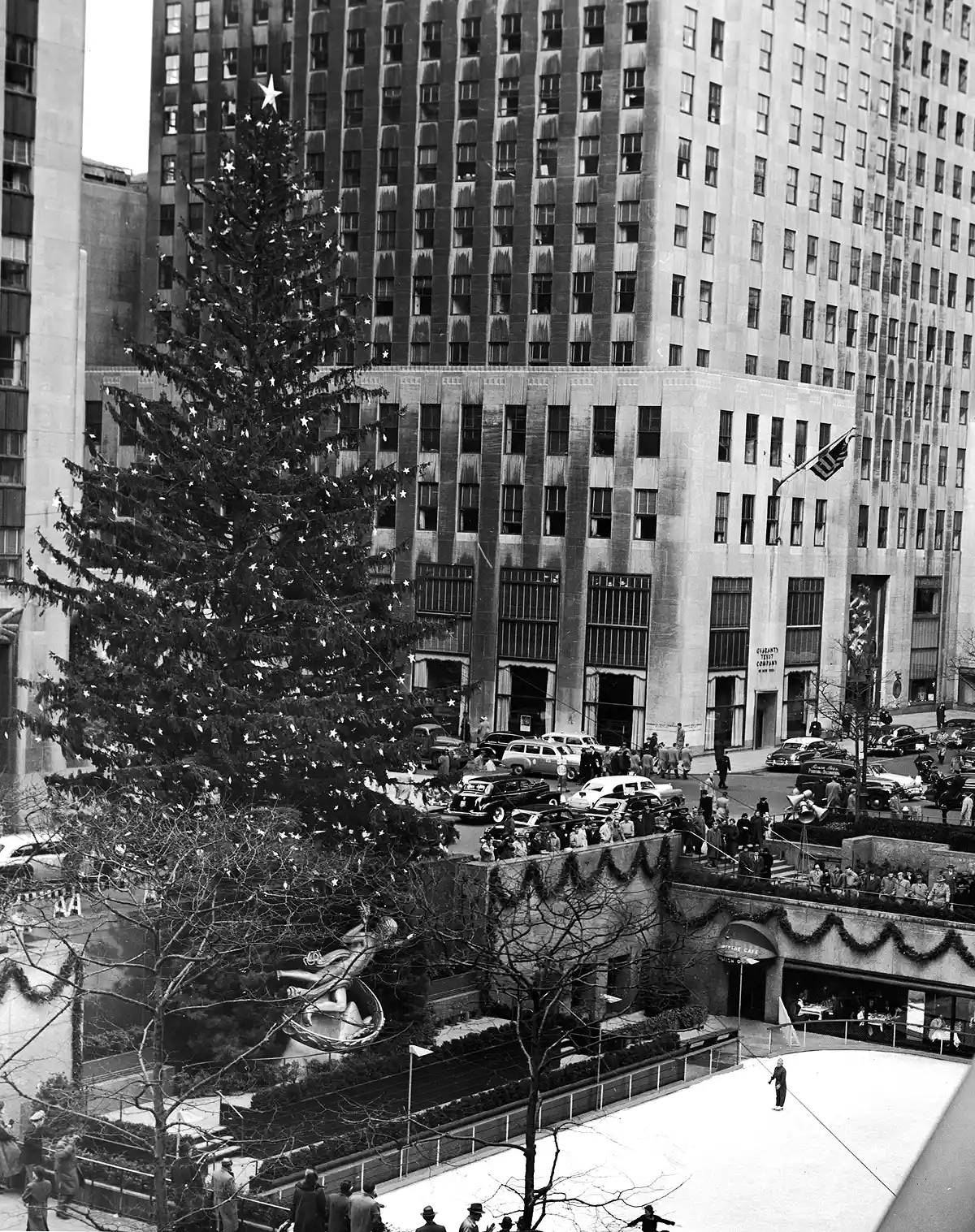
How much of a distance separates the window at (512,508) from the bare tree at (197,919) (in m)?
45.0

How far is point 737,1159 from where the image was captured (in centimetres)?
3550

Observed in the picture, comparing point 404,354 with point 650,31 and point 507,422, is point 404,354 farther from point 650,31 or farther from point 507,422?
point 650,31

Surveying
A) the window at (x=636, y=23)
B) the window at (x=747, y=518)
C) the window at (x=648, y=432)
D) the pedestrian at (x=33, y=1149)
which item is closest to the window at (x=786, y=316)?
the window at (x=747, y=518)

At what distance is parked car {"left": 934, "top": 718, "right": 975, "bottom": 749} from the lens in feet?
268

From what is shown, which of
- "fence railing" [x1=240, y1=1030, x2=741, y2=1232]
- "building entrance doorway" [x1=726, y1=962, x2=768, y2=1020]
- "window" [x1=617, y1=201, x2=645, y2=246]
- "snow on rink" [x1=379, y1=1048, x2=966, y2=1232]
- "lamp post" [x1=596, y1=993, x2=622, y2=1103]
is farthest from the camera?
"window" [x1=617, y1=201, x2=645, y2=246]

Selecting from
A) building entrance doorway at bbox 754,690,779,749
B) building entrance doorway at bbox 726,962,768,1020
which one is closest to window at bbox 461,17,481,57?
building entrance doorway at bbox 754,690,779,749

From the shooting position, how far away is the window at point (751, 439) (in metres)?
84.3

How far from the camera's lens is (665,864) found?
50750 millimetres

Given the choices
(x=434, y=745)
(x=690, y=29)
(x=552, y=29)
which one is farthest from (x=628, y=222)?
(x=434, y=745)

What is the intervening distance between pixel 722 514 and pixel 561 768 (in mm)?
22618

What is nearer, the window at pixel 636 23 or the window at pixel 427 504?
the window at pixel 636 23

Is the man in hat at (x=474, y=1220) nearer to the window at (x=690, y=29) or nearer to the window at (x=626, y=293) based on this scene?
the window at (x=626, y=293)

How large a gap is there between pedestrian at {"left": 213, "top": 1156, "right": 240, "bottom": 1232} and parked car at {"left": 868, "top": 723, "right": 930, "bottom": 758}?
179ft

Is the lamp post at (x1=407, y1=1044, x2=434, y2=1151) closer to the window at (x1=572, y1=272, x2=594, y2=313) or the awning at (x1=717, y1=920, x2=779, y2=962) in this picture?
the awning at (x1=717, y1=920, x2=779, y2=962)
